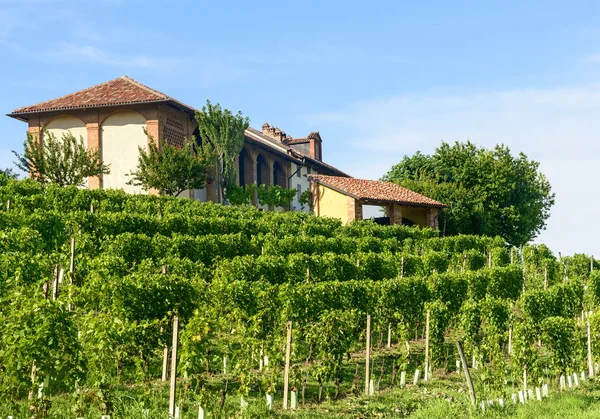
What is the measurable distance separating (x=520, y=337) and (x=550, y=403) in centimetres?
189

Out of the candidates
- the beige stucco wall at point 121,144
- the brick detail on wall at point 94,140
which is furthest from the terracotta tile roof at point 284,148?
the brick detail on wall at point 94,140

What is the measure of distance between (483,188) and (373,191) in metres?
11.0

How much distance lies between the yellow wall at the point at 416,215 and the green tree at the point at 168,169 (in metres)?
13.4

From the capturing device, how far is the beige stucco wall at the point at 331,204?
117 ft

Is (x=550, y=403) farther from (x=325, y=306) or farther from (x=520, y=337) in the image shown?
(x=325, y=306)

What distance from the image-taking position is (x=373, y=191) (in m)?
37.2

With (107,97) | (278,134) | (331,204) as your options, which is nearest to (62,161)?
(107,97)

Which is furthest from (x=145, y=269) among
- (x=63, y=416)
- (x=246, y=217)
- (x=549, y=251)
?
(x=549, y=251)

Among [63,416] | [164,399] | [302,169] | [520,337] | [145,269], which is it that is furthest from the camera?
[302,169]

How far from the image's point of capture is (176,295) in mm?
11992

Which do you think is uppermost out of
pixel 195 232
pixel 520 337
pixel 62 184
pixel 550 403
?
pixel 62 184

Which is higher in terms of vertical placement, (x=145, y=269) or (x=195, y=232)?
(x=195, y=232)

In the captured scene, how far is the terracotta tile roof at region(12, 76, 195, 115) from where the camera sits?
3284 centimetres

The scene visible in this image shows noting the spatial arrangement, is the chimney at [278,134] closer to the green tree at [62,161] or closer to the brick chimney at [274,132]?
the brick chimney at [274,132]
